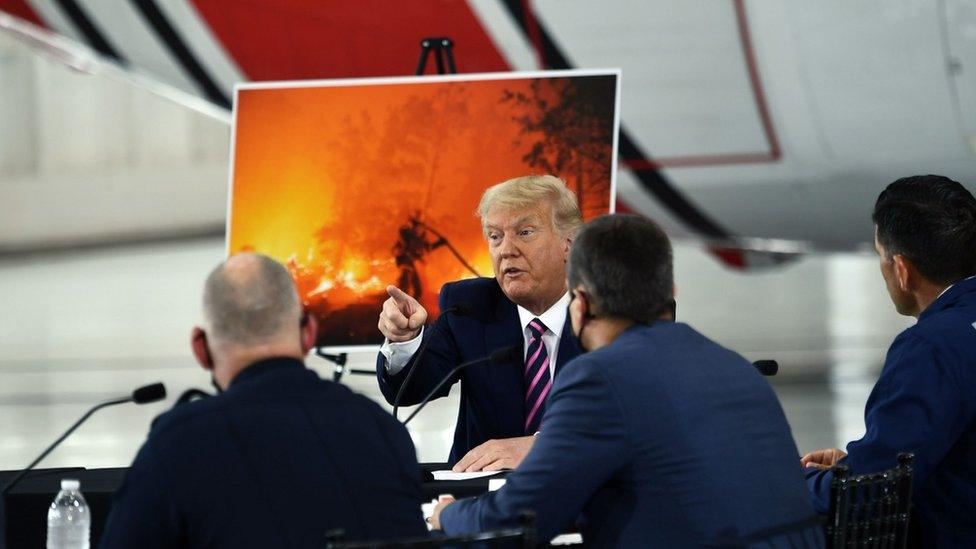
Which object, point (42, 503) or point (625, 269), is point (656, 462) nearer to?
point (625, 269)

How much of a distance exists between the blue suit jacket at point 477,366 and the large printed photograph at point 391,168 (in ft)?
2.19

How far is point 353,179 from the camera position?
4.29 m

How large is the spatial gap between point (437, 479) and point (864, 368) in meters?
6.62

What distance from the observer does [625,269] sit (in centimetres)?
214

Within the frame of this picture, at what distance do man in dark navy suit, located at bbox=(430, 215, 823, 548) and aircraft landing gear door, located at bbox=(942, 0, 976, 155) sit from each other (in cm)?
408

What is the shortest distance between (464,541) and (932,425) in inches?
42.2

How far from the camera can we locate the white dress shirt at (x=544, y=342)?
3.25 m

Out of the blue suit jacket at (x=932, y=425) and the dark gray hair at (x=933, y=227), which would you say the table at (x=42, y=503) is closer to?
the blue suit jacket at (x=932, y=425)

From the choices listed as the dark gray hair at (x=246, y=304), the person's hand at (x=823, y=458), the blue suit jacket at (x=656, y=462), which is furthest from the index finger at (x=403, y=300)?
the dark gray hair at (x=246, y=304)

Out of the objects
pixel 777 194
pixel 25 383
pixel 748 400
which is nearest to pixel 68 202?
pixel 25 383

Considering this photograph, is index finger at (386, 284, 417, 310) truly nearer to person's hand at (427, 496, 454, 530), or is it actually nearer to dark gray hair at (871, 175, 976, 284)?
person's hand at (427, 496, 454, 530)

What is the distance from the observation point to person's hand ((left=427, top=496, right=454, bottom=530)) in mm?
2285

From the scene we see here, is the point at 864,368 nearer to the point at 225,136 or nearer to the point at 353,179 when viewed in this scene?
the point at 353,179

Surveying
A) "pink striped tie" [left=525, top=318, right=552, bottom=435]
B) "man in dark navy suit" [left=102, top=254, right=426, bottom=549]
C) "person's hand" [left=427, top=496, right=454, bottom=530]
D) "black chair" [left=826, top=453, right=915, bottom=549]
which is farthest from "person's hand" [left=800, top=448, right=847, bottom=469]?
"man in dark navy suit" [left=102, top=254, right=426, bottom=549]
